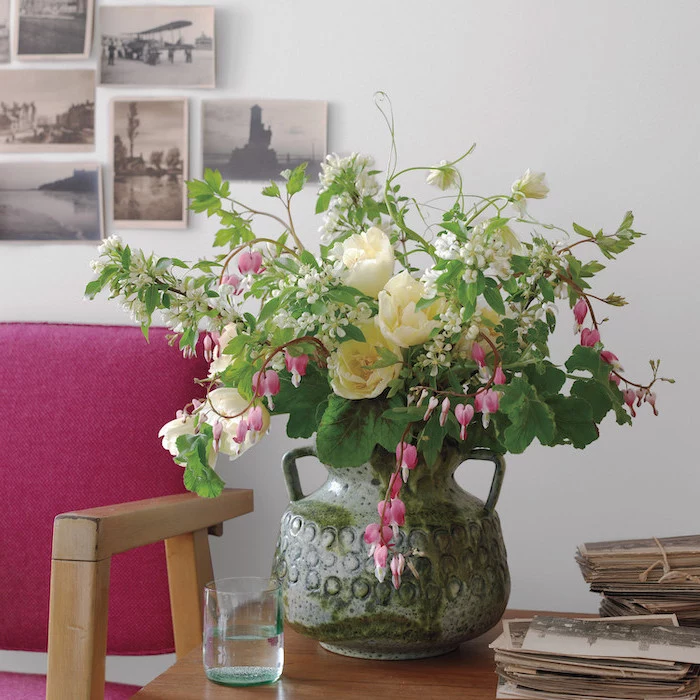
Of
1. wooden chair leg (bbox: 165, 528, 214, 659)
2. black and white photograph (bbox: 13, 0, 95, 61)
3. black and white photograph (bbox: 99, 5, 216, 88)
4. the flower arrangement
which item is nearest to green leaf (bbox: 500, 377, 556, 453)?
the flower arrangement

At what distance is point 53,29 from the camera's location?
151 centimetres

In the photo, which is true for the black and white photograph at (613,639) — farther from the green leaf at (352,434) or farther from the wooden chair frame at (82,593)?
the wooden chair frame at (82,593)

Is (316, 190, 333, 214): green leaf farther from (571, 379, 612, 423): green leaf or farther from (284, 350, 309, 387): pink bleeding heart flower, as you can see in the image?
(571, 379, 612, 423): green leaf

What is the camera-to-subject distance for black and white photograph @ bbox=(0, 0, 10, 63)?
152 cm

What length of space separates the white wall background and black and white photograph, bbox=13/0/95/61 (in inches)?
9.0

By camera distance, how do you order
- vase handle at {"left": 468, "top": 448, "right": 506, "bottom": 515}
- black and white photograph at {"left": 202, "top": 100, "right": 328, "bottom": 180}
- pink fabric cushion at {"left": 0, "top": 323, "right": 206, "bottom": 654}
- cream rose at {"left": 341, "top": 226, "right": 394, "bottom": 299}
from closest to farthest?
cream rose at {"left": 341, "top": 226, "right": 394, "bottom": 299} < vase handle at {"left": 468, "top": 448, "right": 506, "bottom": 515} < pink fabric cushion at {"left": 0, "top": 323, "right": 206, "bottom": 654} < black and white photograph at {"left": 202, "top": 100, "right": 328, "bottom": 180}

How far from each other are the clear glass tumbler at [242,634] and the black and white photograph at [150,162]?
0.78 m

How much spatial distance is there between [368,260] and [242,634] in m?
0.38

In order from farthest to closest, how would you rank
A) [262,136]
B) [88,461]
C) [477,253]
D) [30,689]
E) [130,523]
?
[262,136] < [88,461] < [30,689] < [130,523] < [477,253]

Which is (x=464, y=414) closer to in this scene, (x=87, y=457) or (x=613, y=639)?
(x=613, y=639)

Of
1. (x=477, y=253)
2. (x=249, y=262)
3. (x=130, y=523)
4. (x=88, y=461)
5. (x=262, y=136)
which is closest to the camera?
(x=477, y=253)

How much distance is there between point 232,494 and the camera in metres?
1.24

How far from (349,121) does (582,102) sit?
14.4 inches

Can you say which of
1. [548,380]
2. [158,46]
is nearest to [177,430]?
[548,380]
